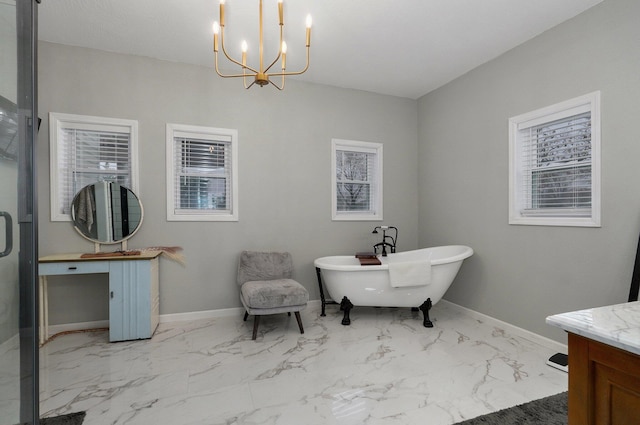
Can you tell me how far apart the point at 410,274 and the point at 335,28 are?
236cm

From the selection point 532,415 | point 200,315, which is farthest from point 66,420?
point 532,415

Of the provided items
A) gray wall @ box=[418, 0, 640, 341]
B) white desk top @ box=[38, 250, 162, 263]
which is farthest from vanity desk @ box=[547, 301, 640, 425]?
white desk top @ box=[38, 250, 162, 263]

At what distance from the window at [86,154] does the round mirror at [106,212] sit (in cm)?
9

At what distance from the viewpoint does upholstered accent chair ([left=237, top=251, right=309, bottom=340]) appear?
108 inches

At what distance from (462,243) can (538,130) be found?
140 cm

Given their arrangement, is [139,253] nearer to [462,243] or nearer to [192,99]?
[192,99]

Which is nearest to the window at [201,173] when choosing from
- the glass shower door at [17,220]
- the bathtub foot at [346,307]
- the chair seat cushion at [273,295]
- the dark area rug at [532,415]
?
the chair seat cushion at [273,295]

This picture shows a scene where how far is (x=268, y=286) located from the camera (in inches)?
112

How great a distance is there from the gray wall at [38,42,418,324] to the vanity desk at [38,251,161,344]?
28 centimetres

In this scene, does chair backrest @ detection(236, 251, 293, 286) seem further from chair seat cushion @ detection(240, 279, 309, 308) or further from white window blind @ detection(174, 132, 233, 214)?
white window blind @ detection(174, 132, 233, 214)

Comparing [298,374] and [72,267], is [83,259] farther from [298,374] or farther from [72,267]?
[298,374]

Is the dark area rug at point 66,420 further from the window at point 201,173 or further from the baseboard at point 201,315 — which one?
the window at point 201,173

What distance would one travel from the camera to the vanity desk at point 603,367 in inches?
29.5

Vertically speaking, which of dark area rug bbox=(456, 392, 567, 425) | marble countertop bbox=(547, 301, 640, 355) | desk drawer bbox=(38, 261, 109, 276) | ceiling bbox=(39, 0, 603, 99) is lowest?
dark area rug bbox=(456, 392, 567, 425)
